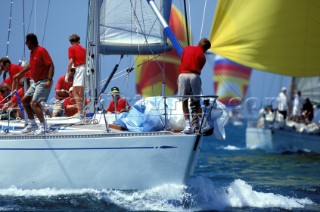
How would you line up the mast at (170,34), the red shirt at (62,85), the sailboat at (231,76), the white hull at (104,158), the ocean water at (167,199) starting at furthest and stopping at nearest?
the sailboat at (231,76) < the red shirt at (62,85) < the mast at (170,34) < the white hull at (104,158) < the ocean water at (167,199)

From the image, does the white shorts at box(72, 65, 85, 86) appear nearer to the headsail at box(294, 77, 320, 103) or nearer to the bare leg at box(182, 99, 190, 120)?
the bare leg at box(182, 99, 190, 120)

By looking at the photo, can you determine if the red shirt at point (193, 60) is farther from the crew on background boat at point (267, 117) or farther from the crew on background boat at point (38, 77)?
the crew on background boat at point (267, 117)

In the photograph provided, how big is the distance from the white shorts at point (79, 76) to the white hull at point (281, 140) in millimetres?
14187

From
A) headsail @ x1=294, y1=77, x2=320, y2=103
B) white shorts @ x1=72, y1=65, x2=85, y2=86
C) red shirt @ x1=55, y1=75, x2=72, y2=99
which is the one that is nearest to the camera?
white shorts @ x1=72, y1=65, x2=85, y2=86

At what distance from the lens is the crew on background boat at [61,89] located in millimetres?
12555

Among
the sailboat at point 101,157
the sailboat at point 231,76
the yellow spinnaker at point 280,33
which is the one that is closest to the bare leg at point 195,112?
the sailboat at point 101,157

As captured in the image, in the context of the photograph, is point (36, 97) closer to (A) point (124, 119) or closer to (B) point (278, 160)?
(A) point (124, 119)

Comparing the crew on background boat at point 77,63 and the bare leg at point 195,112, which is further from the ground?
the crew on background boat at point 77,63

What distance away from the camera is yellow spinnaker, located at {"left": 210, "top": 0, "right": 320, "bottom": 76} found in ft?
51.9

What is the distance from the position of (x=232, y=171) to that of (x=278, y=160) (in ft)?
16.5

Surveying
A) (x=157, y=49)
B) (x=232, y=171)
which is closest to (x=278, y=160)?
(x=232, y=171)

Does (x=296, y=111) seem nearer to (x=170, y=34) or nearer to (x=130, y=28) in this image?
(x=130, y=28)

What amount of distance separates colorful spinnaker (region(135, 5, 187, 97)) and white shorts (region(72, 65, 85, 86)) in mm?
21280

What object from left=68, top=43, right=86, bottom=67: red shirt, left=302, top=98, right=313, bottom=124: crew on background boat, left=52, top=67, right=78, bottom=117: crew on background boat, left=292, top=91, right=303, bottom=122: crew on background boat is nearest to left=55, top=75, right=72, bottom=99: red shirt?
left=52, top=67, right=78, bottom=117: crew on background boat
